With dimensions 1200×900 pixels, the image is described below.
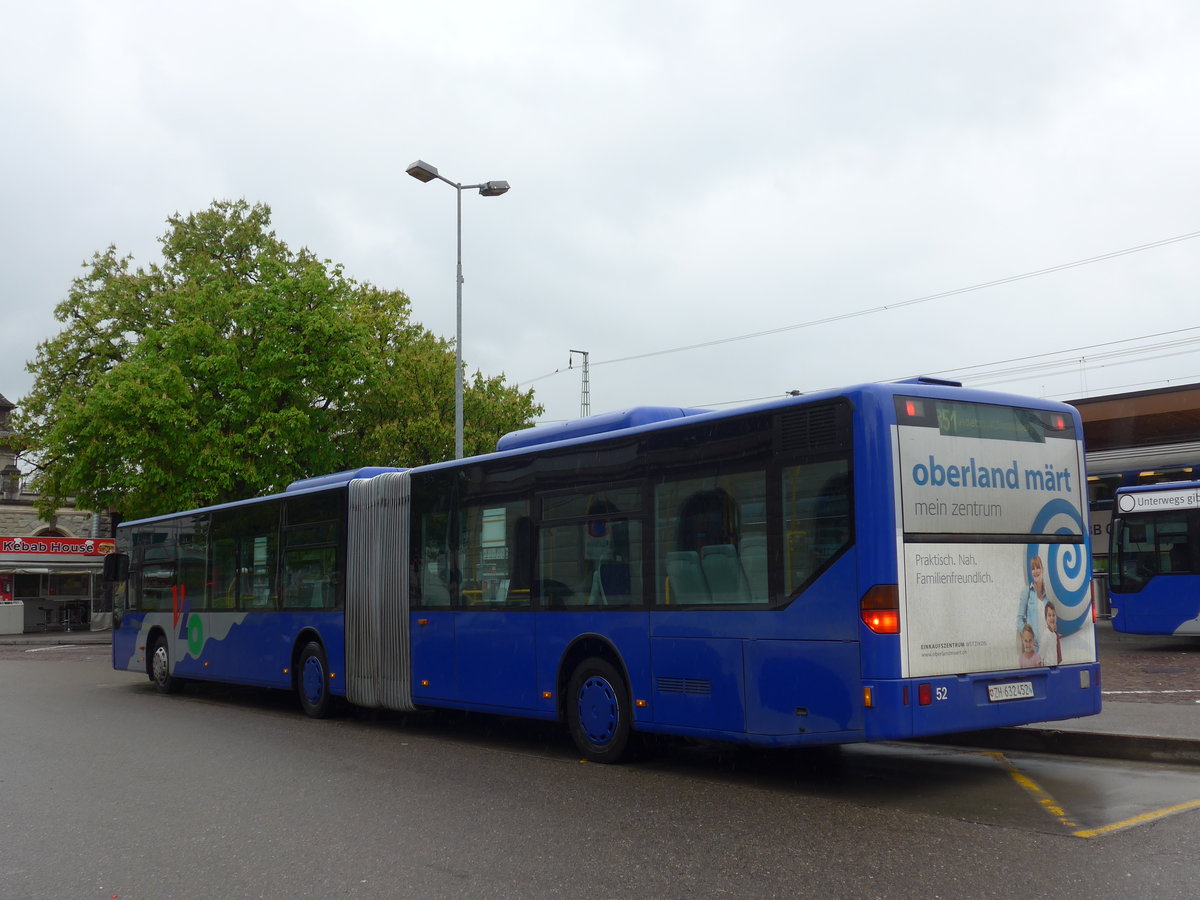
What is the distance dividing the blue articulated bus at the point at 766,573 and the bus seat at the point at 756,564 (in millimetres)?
19

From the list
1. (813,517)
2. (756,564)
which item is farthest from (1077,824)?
(756,564)

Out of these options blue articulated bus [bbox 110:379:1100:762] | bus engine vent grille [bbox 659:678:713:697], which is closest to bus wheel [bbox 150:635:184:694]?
blue articulated bus [bbox 110:379:1100:762]

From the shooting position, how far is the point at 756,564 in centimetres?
876

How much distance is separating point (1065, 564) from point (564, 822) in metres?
4.19

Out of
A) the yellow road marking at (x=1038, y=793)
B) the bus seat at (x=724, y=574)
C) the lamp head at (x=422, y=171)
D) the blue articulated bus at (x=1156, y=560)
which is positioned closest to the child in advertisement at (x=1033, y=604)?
the yellow road marking at (x=1038, y=793)

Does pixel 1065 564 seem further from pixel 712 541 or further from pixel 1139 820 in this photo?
pixel 712 541

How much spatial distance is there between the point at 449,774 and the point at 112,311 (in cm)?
3274

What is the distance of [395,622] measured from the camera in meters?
13.2

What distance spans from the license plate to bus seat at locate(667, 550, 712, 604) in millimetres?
2121

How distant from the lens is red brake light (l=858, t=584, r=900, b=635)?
789cm

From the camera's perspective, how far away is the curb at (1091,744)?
30.2ft

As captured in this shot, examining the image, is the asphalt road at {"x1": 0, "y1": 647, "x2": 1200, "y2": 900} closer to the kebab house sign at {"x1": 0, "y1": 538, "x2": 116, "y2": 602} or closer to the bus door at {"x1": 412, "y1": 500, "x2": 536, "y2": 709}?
the bus door at {"x1": 412, "y1": 500, "x2": 536, "y2": 709}

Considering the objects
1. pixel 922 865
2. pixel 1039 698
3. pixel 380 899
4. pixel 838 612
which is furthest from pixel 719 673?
pixel 380 899

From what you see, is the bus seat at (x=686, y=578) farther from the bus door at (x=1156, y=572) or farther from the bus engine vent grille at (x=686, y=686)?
the bus door at (x=1156, y=572)
